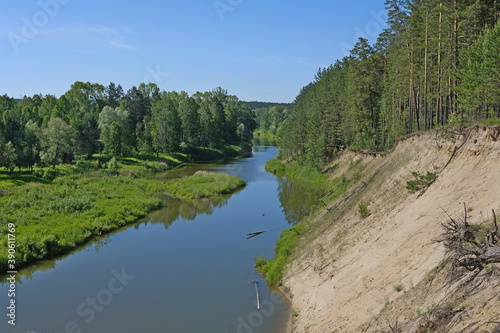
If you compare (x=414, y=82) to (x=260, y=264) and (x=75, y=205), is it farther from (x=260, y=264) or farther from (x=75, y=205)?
(x=75, y=205)

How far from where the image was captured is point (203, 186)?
198 feet

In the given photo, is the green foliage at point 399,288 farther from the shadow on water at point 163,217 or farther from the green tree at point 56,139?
the green tree at point 56,139

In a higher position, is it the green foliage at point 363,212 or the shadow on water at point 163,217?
the green foliage at point 363,212

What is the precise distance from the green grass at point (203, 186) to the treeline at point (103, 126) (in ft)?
80.9

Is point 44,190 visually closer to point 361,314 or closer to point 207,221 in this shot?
point 207,221

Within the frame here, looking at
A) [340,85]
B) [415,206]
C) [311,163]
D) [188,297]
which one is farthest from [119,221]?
[340,85]

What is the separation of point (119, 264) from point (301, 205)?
991 inches

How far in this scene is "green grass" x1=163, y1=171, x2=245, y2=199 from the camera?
189 feet

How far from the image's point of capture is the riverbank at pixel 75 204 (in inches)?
1228

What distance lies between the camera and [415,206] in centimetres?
2134

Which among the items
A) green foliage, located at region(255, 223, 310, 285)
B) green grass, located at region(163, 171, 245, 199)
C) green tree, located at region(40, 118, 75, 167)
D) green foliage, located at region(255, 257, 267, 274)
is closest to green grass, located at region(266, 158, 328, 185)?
green grass, located at region(163, 171, 245, 199)

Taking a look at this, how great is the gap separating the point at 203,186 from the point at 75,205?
21894 millimetres

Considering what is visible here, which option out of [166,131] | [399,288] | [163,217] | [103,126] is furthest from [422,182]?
[166,131]

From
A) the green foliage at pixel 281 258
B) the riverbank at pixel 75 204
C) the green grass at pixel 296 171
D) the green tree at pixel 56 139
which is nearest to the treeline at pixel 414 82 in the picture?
the green grass at pixel 296 171
